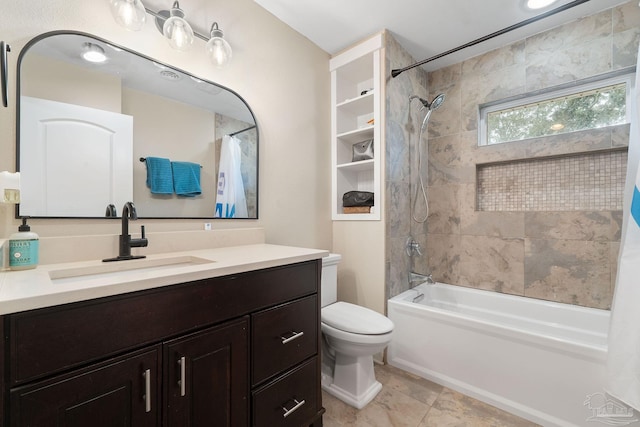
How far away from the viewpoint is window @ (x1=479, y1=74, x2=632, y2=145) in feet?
6.07

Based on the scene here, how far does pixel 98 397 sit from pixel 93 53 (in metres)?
1.33

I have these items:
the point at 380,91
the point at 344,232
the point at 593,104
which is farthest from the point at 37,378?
the point at 593,104

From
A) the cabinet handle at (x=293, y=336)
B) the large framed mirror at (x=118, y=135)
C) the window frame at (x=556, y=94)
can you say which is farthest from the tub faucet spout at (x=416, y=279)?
the large framed mirror at (x=118, y=135)

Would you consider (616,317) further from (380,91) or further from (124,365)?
(124,365)

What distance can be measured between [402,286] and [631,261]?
1301 mm

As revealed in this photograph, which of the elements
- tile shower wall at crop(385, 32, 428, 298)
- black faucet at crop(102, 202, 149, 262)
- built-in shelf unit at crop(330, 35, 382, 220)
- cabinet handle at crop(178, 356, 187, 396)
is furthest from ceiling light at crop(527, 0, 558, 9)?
cabinet handle at crop(178, 356, 187, 396)

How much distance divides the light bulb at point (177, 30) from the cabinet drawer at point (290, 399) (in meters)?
1.63

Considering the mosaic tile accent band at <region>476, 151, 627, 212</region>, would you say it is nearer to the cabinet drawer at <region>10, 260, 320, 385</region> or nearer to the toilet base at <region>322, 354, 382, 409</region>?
the toilet base at <region>322, 354, 382, 409</region>

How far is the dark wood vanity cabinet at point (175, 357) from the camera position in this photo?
25.1 inches

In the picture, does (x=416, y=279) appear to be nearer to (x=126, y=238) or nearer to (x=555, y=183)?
(x=555, y=183)

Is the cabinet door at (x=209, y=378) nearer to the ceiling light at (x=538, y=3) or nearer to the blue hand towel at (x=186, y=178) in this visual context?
the blue hand towel at (x=186, y=178)

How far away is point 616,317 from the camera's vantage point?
4.16 ft

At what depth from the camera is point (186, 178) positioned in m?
1.44

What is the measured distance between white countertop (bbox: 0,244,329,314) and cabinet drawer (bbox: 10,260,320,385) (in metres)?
0.03
